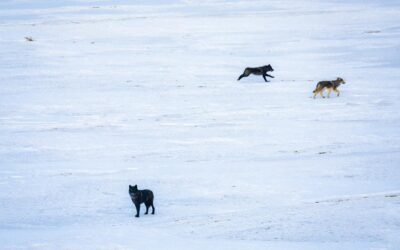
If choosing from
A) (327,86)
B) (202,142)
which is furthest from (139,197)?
(327,86)

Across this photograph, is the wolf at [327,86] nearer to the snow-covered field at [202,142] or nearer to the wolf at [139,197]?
the snow-covered field at [202,142]

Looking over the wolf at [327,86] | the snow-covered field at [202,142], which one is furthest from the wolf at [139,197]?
the wolf at [327,86]

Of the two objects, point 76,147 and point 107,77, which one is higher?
point 107,77

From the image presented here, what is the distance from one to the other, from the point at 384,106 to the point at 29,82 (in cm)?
1025

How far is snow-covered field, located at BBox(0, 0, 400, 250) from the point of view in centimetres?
778

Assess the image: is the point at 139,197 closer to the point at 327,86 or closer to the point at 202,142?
the point at 202,142

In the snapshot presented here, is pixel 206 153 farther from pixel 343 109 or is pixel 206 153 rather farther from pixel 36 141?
pixel 343 109

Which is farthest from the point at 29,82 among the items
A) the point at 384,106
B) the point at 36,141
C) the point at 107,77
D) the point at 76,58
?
the point at 384,106

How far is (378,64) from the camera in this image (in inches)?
787

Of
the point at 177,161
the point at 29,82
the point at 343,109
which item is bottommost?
the point at 177,161

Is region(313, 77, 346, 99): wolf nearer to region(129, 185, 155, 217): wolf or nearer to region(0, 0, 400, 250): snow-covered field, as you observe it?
region(0, 0, 400, 250): snow-covered field

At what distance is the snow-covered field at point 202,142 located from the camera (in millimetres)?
7781

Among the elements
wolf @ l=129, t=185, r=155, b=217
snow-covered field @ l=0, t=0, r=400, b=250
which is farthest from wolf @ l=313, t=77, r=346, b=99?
wolf @ l=129, t=185, r=155, b=217

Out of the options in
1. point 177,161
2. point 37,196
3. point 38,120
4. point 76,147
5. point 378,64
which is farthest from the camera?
point 378,64
